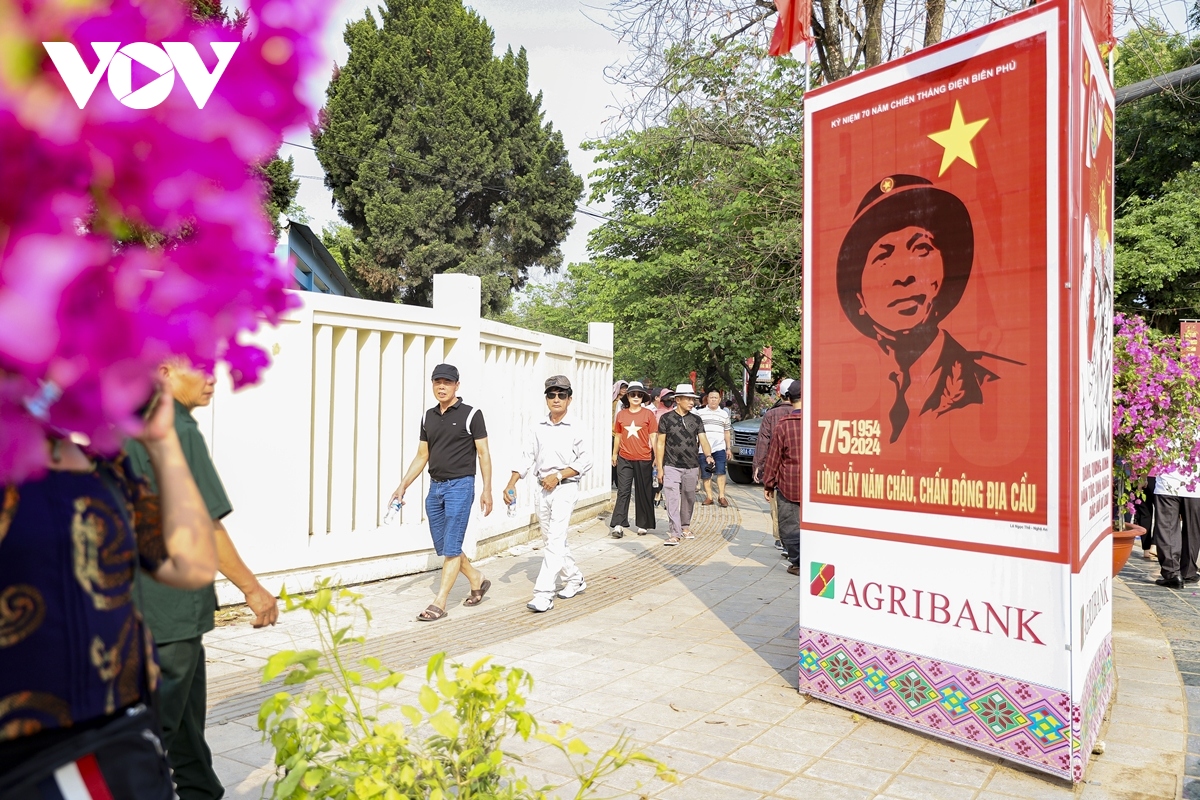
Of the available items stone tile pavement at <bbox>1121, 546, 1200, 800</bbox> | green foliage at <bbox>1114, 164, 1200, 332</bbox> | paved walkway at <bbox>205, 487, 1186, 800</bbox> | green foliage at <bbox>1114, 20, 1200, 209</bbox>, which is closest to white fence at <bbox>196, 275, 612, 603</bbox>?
paved walkway at <bbox>205, 487, 1186, 800</bbox>

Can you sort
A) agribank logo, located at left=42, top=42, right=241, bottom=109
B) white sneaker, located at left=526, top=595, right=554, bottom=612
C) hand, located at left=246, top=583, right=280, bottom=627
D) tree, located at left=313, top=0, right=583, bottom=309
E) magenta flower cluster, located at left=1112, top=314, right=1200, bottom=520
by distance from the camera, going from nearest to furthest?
agribank logo, located at left=42, top=42, right=241, bottom=109, hand, located at left=246, top=583, right=280, bottom=627, magenta flower cluster, located at left=1112, top=314, right=1200, bottom=520, white sneaker, located at left=526, top=595, right=554, bottom=612, tree, located at left=313, top=0, right=583, bottom=309

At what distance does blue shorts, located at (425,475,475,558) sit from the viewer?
277 inches

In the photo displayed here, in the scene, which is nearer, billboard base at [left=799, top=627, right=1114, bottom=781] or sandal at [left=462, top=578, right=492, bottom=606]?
billboard base at [left=799, top=627, right=1114, bottom=781]

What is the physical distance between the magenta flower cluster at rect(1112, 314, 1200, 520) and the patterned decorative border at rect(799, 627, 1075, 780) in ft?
9.32

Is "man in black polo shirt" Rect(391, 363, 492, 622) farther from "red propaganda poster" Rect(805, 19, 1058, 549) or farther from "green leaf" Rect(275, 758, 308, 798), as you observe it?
"green leaf" Rect(275, 758, 308, 798)

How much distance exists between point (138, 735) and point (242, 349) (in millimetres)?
765

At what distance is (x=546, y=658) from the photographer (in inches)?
235

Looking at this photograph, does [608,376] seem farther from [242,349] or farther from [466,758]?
[242,349]

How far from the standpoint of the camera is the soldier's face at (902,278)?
4664 mm

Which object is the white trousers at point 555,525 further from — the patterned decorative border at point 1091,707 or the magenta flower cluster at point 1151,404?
the magenta flower cluster at point 1151,404

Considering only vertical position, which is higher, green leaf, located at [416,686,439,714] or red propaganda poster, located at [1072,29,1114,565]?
red propaganda poster, located at [1072,29,1114,565]

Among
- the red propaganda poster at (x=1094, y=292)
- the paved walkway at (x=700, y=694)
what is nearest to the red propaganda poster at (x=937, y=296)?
the red propaganda poster at (x=1094, y=292)

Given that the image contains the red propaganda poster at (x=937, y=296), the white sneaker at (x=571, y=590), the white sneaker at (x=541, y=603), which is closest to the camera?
the red propaganda poster at (x=937, y=296)

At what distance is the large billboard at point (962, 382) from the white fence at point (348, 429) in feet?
14.3
